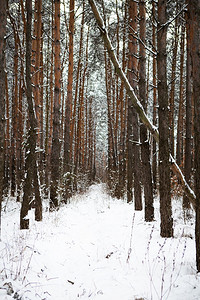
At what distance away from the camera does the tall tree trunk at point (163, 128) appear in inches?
157

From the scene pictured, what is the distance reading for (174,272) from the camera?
109 inches

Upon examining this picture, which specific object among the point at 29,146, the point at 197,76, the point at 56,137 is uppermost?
the point at 197,76

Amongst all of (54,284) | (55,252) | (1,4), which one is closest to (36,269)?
(54,284)

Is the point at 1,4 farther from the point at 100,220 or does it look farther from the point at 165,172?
the point at 100,220

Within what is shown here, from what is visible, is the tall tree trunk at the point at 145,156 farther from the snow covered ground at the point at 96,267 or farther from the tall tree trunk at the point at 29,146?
the tall tree trunk at the point at 29,146

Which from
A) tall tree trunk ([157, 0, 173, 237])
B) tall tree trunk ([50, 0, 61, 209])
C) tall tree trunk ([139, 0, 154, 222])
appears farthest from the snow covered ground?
tall tree trunk ([50, 0, 61, 209])

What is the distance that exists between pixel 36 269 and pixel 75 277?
1.70 feet

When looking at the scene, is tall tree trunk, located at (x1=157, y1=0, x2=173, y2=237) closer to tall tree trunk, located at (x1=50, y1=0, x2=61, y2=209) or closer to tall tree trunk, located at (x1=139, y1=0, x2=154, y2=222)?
tall tree trunk, located at (x1=139, y1=0, x2=154, y2=222)

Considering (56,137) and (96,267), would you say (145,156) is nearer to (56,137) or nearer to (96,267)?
(96,267)

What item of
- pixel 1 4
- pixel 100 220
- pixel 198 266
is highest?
pixel 1 4

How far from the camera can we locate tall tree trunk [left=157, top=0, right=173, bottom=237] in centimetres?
399

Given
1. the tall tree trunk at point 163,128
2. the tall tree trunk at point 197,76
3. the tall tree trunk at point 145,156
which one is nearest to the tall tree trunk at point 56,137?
the tall tree trunk at point 145,156

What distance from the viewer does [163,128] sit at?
399 centimetres

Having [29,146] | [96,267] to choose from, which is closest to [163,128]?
[96,267]
